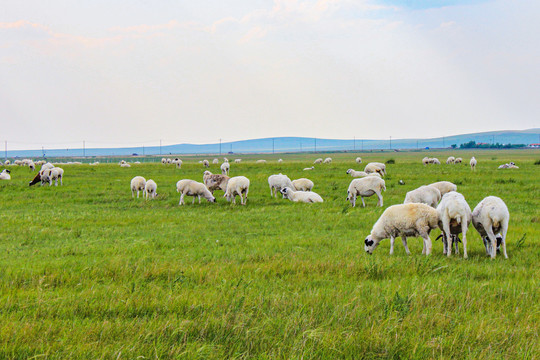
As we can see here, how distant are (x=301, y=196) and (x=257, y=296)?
1682 centimetres

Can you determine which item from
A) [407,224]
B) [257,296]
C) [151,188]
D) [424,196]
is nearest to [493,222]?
[407,224]

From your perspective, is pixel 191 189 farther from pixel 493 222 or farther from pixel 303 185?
pixel 493 222

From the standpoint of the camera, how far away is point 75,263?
27.9ft

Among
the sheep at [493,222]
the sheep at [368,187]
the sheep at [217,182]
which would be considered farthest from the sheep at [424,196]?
the sheep at [217,182]

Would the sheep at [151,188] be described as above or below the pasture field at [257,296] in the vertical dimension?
above

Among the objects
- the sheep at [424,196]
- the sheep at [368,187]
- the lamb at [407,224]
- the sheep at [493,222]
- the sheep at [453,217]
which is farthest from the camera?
the sheep at [368,187]

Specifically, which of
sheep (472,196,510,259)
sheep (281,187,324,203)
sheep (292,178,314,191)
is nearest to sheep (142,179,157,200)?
sheep (281,187,324,203)

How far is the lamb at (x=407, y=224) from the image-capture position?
10.1 m

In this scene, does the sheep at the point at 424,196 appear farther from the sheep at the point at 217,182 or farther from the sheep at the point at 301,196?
the sheep at the point at 217,182

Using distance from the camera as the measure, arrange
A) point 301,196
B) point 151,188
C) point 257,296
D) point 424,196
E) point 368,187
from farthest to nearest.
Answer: point 151,188, point 301,196, point 368,187, point 424,196, point 257,296

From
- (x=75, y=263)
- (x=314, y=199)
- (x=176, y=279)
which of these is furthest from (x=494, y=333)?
(x=314, y=199)

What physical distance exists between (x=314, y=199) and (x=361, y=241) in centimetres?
1040

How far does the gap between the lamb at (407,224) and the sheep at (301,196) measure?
1114 cm

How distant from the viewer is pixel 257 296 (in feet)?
19.5
